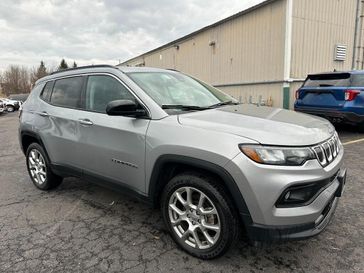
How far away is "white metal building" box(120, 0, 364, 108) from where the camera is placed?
11641 mm

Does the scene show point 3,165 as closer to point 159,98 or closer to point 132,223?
point 132,223

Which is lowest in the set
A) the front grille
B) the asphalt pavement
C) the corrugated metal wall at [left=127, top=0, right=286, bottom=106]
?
the asphalt pavement

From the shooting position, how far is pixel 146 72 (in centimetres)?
358

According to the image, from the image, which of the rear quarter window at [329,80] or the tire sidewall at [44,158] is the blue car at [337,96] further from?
the tire sidewall at [44,158]

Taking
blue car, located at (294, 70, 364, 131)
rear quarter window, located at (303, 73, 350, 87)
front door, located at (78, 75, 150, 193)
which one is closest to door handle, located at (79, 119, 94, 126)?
front door, located at (78, 75, 150, 193)

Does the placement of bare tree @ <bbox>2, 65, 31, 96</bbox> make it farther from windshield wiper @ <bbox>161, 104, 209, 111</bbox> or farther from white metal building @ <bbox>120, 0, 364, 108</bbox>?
windshield wiper @ <bbox>161, 104, 209, 111</bbox>

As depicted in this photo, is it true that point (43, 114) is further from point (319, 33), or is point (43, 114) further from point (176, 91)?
point (319, 33)

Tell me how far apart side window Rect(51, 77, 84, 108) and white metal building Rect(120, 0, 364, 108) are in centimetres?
937

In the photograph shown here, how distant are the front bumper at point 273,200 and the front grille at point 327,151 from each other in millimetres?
88

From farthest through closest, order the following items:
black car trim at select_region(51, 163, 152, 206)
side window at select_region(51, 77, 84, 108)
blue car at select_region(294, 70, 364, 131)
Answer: blue car at select_region(294, 70, 364, 131)
side window at select_region(51, 77, 84, 108)
black car trim at select_region(51, 163, 152, 206)

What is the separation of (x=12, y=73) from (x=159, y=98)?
73.2 meters

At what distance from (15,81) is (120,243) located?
234ft

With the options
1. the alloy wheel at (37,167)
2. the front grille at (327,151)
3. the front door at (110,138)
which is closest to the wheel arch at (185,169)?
the front door at (110,138)

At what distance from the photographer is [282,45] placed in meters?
11.7
